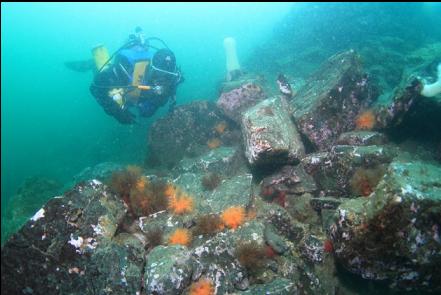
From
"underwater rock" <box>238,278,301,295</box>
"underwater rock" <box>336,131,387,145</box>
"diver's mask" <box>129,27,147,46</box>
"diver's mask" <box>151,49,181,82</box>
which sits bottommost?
"underwater rock" <box>238,278,301,295</box>

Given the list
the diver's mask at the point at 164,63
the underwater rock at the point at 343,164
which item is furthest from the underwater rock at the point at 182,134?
the underwater rock at the point at 343,164

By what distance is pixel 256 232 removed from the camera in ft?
16.2

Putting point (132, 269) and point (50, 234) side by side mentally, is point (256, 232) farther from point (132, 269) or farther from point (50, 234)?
point (50, 234)

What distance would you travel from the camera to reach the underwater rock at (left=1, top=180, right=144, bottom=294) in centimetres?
400

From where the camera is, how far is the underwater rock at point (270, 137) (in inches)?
228

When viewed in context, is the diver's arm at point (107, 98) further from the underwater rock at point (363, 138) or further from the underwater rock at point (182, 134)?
the underwater rock at point (363, 138)

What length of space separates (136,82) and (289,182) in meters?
6.04

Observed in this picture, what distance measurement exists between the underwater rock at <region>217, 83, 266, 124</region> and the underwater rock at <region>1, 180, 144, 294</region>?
610 cm

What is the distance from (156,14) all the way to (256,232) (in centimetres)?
14445

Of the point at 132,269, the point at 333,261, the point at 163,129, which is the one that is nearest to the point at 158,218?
the point at 132,269

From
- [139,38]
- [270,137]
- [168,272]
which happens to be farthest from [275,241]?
[139,38]

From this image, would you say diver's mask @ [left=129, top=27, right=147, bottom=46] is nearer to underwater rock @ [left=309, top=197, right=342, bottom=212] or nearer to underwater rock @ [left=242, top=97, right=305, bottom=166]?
underwater rock @ [left=242, top=97, right=305, bottom=166]

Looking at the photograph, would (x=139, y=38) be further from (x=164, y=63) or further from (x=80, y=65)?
(x=80, y=65)

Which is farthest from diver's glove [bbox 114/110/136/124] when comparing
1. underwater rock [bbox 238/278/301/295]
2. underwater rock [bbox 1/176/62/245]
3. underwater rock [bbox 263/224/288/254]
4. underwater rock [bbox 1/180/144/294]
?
underwater rock [bbox 238/278/301/295]
